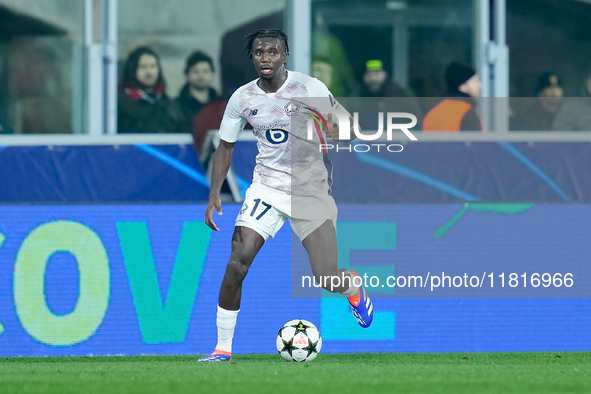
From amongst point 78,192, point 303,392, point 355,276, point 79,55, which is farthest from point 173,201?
point 303,392

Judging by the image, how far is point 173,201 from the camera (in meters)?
8.56

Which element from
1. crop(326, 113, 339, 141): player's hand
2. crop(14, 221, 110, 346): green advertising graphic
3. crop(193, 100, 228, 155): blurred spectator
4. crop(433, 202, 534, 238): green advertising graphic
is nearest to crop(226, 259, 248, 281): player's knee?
crop(326, 113, 339, 141): player's hand

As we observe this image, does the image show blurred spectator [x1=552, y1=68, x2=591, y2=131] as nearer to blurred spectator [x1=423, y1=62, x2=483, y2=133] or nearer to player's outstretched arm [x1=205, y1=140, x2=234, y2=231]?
blurred spectator [x1=423, y1=62, x2=483, y2=133]

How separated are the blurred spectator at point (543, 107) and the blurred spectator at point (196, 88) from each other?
234 centimetres

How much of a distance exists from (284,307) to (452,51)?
2.50 meters

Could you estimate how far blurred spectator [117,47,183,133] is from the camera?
888cm

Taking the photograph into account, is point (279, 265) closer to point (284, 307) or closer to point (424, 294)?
point (284, 307)

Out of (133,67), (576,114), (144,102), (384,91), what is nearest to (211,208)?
(144,102)

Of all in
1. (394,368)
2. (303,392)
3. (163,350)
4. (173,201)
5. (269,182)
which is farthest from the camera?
(173,201)

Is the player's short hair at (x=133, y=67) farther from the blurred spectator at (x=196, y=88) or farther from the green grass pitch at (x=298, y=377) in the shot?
the green grass pitch at (x=298, y=377)

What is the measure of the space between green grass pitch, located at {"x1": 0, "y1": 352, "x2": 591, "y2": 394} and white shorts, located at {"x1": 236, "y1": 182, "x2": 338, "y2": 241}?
0.79 meters

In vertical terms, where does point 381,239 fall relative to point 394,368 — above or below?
above

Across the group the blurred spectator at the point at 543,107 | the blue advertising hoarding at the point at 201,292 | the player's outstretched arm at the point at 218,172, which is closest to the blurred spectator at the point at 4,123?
the blue advertising hoarding at the point at 201,292

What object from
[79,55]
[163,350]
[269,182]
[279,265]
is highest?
[79,55]
